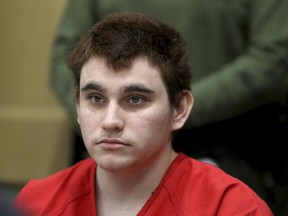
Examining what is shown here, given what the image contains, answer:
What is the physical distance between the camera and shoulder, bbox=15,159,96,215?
2178mm

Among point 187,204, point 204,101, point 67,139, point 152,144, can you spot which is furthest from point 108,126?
point 67,139

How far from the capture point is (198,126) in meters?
2.81

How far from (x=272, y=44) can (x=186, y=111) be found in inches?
29.7

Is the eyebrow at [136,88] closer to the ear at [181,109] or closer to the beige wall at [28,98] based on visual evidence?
the ear at [181,109]

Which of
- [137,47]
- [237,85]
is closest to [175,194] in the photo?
[137,47]

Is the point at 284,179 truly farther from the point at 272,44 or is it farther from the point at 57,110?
the point at 57,110

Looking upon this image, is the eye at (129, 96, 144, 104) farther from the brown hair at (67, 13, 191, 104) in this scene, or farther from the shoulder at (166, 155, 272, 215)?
the shoulder at (166, 155, 272, 215)

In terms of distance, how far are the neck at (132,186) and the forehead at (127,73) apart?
0.86 ft

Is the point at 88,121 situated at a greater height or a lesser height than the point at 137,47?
lesser

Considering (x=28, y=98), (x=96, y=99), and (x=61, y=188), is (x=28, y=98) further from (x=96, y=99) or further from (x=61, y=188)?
(x=96, y=99)

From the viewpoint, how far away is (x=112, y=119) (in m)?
1.96

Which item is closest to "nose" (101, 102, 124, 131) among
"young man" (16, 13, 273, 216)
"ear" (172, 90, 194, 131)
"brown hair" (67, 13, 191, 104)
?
"young man" (16, 13, 273, 216)

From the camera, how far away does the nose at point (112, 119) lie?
6.41ft

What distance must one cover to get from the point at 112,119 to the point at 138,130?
0.09 meters
